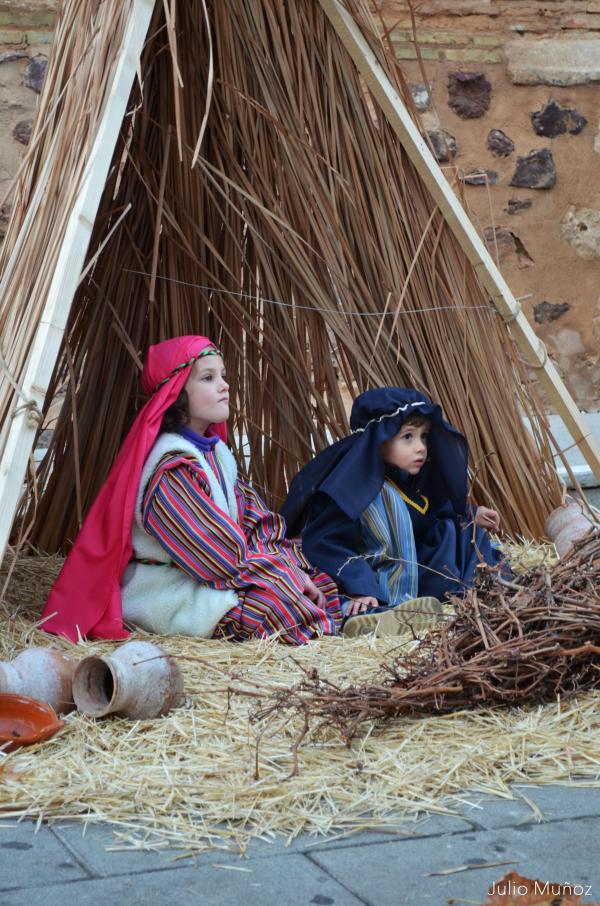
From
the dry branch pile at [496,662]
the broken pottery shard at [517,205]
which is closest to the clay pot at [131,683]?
the dry branch pile at [496,662]

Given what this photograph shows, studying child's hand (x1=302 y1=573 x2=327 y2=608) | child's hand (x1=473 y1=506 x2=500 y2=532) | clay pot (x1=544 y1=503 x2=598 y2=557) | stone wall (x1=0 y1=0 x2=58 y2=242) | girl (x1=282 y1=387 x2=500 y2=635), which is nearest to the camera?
child's hand (x1=302 y1=573 x2=327 y2=608)

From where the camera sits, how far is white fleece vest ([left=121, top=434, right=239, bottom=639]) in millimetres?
2873

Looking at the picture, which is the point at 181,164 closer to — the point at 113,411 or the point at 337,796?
the point at 113,411

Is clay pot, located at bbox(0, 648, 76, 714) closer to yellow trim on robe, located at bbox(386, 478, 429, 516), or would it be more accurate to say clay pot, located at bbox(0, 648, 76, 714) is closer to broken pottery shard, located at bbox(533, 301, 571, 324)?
yellow trim on robe, located at bbox(386, 478, 429, 516)

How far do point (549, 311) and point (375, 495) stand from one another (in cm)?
273

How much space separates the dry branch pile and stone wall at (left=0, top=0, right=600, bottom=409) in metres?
3.37

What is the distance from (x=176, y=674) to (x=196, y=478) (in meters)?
0.78

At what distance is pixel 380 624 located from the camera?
9.46 feet

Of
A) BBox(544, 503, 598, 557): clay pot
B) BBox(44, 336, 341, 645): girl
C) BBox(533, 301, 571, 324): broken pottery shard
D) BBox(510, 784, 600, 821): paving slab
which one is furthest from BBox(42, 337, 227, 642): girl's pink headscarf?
BBox(533, 301, 571, 324): broken pottery shard

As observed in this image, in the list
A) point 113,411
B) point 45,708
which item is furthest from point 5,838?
point 113,411

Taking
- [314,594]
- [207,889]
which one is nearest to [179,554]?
[314,594]

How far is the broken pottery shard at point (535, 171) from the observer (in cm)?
550

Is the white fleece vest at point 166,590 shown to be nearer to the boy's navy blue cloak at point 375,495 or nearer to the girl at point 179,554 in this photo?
the girl at point 179,554

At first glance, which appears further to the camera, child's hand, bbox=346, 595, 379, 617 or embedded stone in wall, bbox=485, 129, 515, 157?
embedded stone in wall, bbox=485, 129, 515, 157
